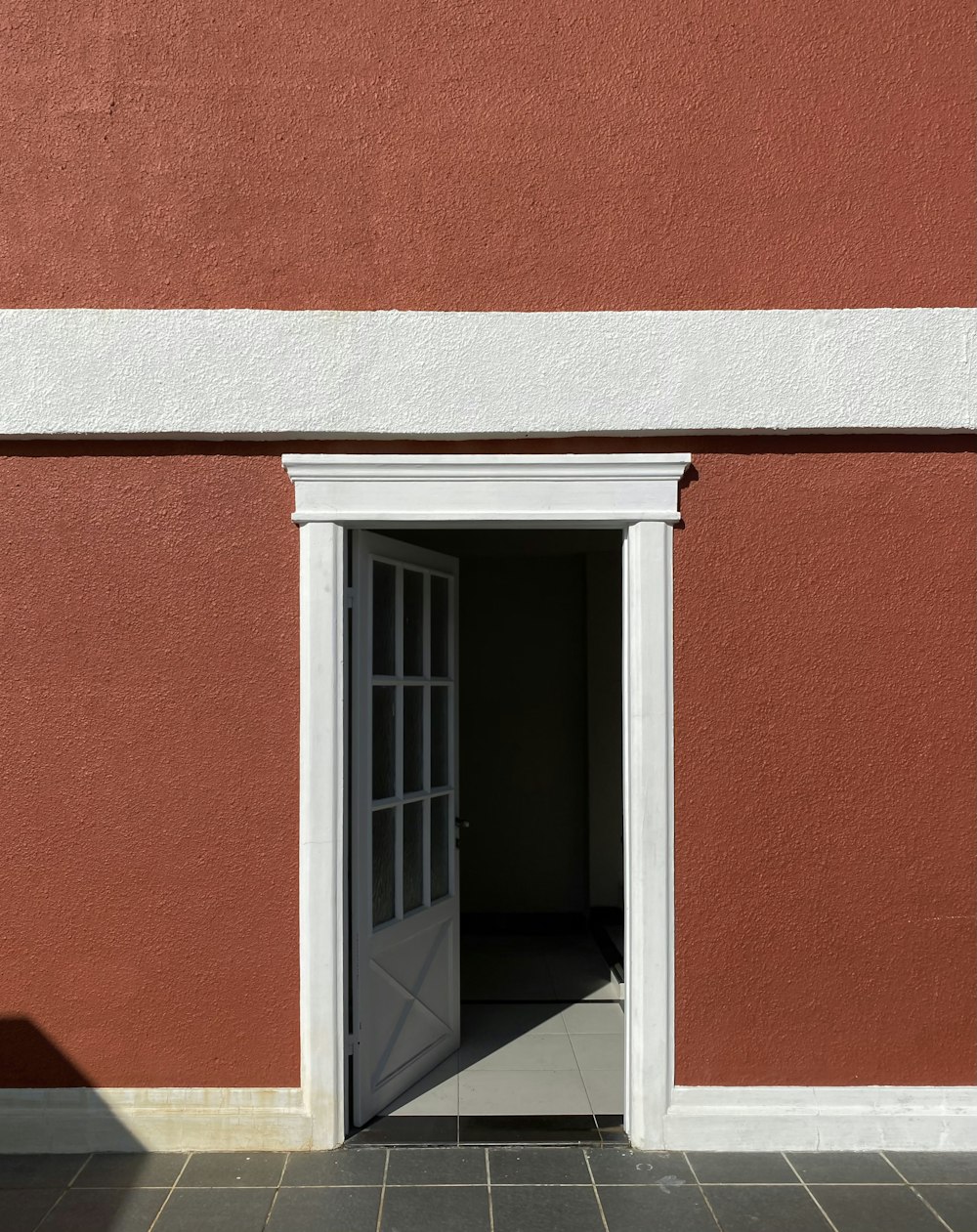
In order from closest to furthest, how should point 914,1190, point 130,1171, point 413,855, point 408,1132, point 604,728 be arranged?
point 914,1190
point 130,1171
point 408,1132
point 413,855
point 604,728

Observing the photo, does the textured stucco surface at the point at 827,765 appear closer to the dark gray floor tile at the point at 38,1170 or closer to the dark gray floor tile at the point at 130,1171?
the dark gray floor tile at the point at 130,1171

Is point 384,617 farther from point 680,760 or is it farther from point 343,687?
point 680,760

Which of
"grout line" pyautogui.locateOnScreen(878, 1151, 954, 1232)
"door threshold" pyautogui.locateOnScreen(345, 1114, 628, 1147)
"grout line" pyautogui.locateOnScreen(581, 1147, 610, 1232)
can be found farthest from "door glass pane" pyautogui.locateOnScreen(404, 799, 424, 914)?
"grout line" pyautogui.locateOnScreen(878, 1151, 954, 1232)

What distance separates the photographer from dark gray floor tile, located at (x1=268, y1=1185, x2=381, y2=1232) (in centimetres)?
300

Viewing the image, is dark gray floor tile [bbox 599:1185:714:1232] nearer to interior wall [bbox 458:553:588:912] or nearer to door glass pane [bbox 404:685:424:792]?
door glass pane [bbox 404:685:424:792]

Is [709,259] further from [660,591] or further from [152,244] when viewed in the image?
[152,244]

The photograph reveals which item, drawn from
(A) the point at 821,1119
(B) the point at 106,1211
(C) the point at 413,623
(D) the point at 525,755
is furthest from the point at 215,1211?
(D) the point at 525,755

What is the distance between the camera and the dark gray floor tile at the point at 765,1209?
300cm

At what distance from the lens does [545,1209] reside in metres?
3.11

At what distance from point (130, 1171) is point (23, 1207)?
328 millimetres

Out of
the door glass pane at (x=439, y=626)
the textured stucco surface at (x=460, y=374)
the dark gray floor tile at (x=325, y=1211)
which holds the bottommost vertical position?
the dark gray floor tile at (x=325, y=1211)

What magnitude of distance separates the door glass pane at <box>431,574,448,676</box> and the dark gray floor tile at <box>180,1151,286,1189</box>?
192 centimetres

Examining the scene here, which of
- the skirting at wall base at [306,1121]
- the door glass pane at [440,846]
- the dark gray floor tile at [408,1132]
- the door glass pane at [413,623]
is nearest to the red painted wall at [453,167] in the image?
the door glass pane at [413,623]

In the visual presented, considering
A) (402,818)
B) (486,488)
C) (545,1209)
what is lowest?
(545,1209)
